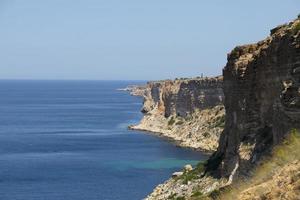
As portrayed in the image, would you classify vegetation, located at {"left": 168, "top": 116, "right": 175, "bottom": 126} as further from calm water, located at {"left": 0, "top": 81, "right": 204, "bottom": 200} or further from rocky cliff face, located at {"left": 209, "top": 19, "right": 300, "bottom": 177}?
rocky cliff face, located at {"left": 209, "top": 19, "right": 300, "bottom": 177}

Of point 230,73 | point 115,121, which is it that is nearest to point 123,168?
point 230,73

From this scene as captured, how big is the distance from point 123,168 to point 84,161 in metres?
7.78

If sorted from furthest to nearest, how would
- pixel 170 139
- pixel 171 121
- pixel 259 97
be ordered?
pixel 171 121 < pixel 170 139 < pixel 259 97

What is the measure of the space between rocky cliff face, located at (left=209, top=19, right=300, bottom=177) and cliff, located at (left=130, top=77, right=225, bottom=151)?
4054 centimetres

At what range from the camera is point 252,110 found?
33.1 meters

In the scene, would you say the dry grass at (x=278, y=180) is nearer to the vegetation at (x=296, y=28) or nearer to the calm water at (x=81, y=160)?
the vegetation at (x=296, y=28)

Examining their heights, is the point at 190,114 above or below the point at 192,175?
below

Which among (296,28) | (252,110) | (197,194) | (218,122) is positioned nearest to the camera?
(296,28)

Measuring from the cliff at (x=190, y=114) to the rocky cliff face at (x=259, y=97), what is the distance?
40.5 m

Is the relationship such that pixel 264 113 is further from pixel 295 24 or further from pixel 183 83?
pixel 183 83

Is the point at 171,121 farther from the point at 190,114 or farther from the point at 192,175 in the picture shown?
the point at 192,175

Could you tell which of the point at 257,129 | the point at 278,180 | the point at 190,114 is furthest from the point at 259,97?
the point at 190,114

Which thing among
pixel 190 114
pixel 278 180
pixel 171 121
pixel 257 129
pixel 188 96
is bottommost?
pixel 171 121

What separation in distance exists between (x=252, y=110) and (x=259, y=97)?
103cm
